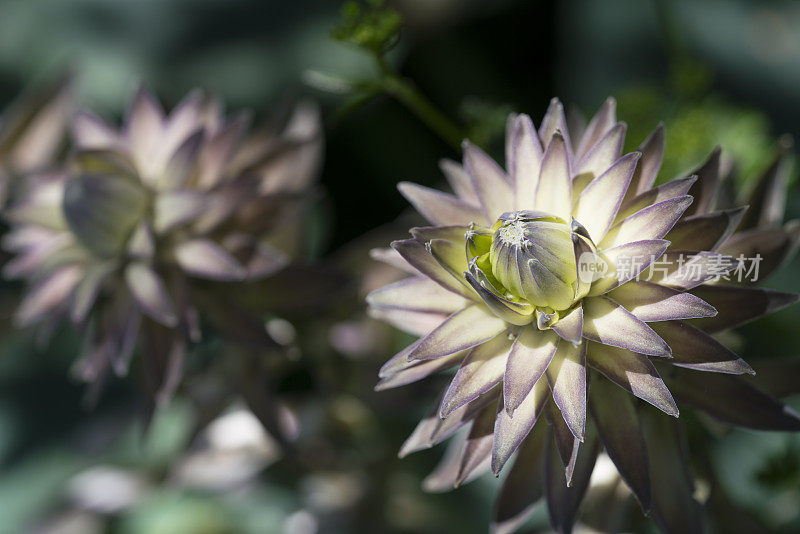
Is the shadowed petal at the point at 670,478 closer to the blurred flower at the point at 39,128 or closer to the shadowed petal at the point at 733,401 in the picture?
the shadowed petal at the point at 733,401

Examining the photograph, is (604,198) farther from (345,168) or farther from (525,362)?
(345,168)

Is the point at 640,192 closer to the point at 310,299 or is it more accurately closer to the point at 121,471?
the point at 310,299

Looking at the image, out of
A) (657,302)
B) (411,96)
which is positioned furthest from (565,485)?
(411,96)

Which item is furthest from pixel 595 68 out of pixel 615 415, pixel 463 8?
pixel 615 415

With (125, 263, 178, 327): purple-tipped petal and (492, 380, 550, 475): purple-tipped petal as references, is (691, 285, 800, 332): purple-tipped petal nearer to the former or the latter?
(492, 380, 550, 475): purple-tipped petal

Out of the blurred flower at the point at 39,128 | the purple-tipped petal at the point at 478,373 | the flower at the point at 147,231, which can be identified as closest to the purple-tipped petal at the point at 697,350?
the purple-tipped petal at the point at 478,373
